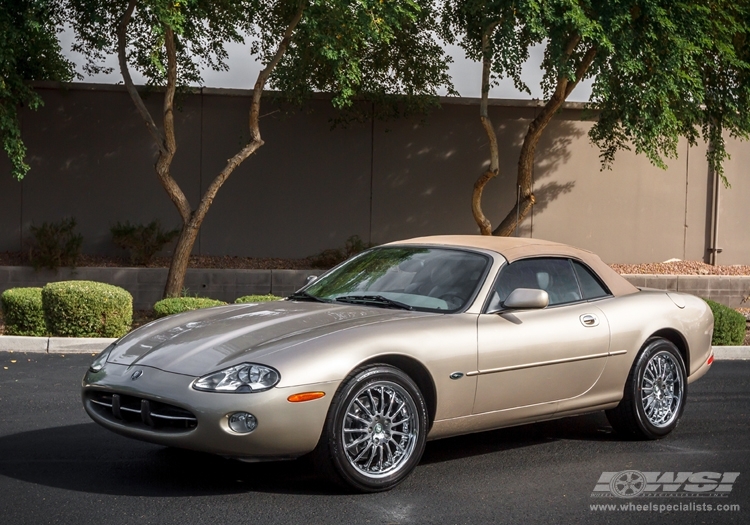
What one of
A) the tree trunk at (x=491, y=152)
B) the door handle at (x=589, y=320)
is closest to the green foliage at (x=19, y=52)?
the tree trunk at (x=491, y=152)

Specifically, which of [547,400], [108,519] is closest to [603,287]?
[547,400]

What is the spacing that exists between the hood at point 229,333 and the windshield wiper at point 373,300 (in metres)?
0.11

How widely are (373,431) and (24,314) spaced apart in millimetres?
7567

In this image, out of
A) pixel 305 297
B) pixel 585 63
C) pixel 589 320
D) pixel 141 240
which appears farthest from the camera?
pixel 141 240

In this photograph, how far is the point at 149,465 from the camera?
582cm

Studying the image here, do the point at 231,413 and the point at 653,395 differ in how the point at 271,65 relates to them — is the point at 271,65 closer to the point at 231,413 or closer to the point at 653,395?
the point at 653,395

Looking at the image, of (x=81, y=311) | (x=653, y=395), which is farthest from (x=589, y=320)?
(x=81, y=311)

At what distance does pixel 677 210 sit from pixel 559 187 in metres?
2.64

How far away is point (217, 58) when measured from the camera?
16.3 meters

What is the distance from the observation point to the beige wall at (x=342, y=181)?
17484 millimetres

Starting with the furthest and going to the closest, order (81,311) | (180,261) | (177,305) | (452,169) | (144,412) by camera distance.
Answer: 1. (452,169)
2. (180,261)
3. (177,305)
4. (81,311)
5. (144,412)

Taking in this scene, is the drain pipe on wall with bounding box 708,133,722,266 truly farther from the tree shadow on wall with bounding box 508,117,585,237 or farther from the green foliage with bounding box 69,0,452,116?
the green foliage with bounding box 69,0,452,116

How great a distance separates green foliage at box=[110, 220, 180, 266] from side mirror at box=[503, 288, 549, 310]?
11.9 metres

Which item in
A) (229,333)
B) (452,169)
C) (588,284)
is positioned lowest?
(229,333)
